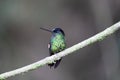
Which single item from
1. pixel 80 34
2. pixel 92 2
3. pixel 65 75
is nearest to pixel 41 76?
pixel 65 75

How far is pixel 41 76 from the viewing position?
884 centimetres

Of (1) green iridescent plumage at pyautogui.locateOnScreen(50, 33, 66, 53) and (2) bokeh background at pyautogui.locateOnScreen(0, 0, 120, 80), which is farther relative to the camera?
(2) bokeh background at pyautogui.locateOnScreen(0, 0, 120, 80)

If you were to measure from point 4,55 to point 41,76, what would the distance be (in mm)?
866

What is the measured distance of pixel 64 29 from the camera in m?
8.84

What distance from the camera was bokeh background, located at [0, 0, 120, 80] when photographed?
8.87m

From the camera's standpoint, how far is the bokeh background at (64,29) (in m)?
8.87

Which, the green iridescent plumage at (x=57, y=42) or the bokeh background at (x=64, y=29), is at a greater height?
the green iridescent plumage at (x=57, y=42)

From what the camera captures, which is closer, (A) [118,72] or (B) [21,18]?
(A) [118,72]

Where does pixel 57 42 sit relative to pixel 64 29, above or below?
above

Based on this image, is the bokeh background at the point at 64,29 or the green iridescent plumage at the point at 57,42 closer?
the green iridescent plumage at the point at 57,42

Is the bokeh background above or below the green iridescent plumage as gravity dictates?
below

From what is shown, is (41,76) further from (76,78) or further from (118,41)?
(118,41)

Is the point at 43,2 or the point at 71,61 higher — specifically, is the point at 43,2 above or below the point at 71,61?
above

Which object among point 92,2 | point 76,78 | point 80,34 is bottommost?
point 76,78
